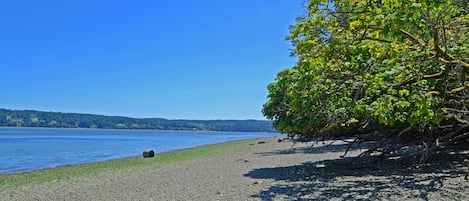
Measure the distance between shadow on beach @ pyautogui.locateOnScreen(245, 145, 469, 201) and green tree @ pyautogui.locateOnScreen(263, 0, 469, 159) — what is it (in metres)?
1.71

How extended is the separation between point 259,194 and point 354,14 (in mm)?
4801

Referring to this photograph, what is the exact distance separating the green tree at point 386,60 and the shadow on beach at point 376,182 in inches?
67.2

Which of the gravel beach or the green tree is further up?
the green tree

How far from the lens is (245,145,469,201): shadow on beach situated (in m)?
9.22

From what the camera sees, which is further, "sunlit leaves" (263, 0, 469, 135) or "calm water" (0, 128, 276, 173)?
"calm water" (0, 128, 276, 173)

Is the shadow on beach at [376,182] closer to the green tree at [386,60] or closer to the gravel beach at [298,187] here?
the gravel beach at [298,187]

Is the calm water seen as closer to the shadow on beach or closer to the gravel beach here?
the gravel beach

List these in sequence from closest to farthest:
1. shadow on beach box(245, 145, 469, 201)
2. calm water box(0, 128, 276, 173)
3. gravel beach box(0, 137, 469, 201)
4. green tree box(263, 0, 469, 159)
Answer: green tree box(263, 0, 469, 159) < shadow on beach box(245, 145, 469, 201) < gravel beach box(0, 137, 469, 201) < calm water box(0, 128, 276, 173)

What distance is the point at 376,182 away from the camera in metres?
11.1

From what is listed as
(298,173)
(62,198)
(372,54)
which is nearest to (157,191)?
(62,198)

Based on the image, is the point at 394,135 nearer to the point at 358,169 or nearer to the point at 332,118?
the point at 358,169

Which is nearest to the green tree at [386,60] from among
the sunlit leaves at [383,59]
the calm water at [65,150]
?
the sunlit leaves at [383,59]

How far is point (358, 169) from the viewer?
48.2ft

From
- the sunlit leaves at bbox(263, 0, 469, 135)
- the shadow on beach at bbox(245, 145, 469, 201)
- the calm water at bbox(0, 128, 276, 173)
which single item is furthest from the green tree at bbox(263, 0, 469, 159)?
the calm water at bbox(0, 128, 276, 173)
